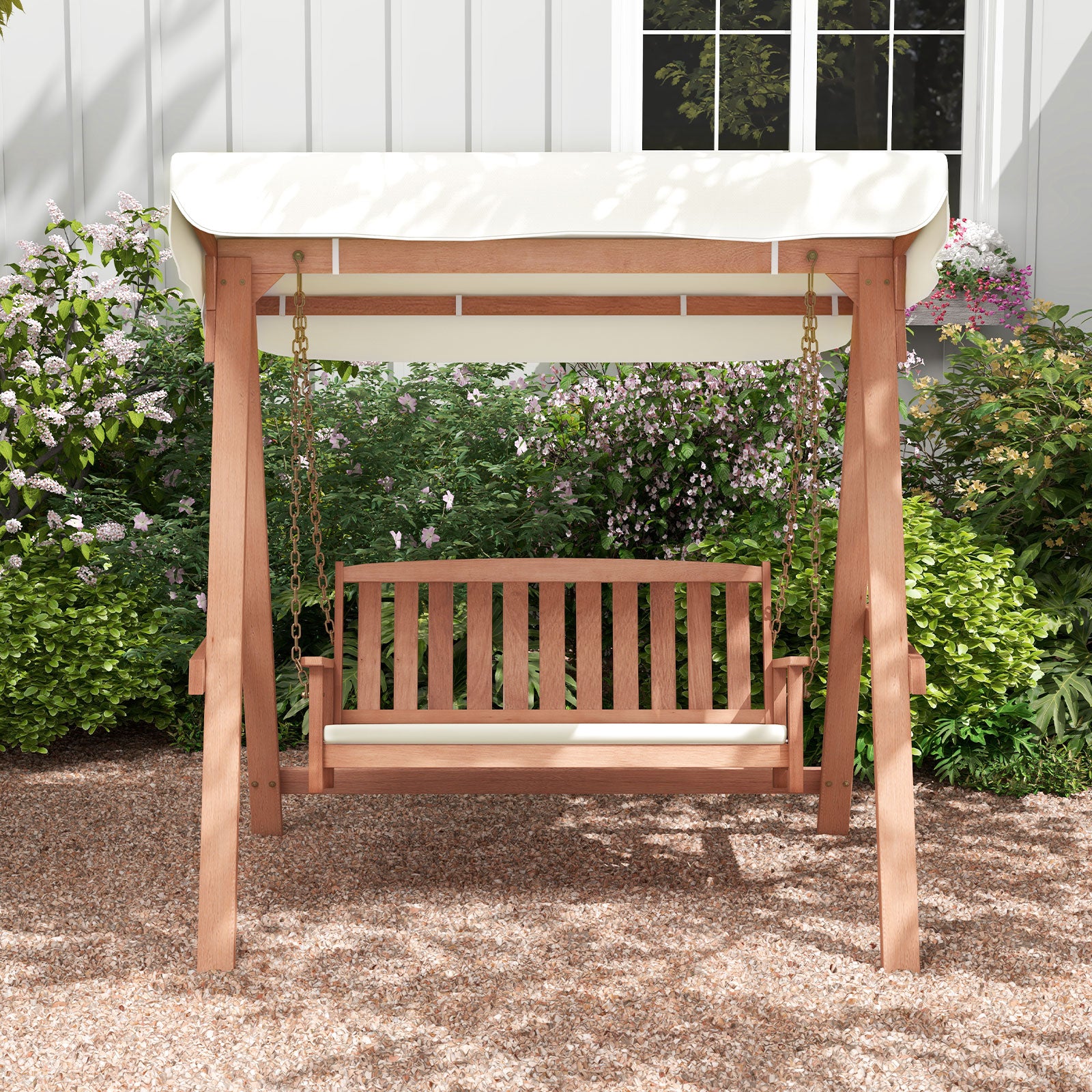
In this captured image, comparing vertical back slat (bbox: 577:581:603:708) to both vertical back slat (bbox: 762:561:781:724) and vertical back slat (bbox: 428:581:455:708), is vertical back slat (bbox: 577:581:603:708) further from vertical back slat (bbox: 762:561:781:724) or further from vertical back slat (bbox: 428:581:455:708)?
vertical back slat (bbox: 762:561:781:724)

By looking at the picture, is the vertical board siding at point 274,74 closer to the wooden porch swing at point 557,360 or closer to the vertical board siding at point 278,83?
the vertical board siding at point 278,83

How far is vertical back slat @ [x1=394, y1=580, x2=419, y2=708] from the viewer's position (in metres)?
3.62

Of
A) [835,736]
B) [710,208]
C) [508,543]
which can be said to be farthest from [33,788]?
[710,208]

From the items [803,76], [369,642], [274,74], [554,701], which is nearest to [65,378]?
[274,74]

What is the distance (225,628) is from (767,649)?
1.75 metres

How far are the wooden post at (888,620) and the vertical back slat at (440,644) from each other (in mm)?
1513

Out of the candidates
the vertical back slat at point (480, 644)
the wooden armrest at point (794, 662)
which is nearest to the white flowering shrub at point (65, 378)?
the vertical back slat at point (480, 644)

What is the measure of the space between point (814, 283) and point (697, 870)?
192 centimetres

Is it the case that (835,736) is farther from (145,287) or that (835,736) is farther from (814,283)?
(145,287)

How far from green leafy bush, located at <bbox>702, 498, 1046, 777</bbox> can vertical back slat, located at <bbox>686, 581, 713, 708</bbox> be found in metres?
0.64

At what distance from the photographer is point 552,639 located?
12.0ft

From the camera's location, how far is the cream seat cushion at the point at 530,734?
9.81ft

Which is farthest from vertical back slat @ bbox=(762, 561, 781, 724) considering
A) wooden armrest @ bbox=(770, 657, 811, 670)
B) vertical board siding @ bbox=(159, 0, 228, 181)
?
vertical board siding @ bbox=(159, 0, 228, 181)

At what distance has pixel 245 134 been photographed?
5984 mm
